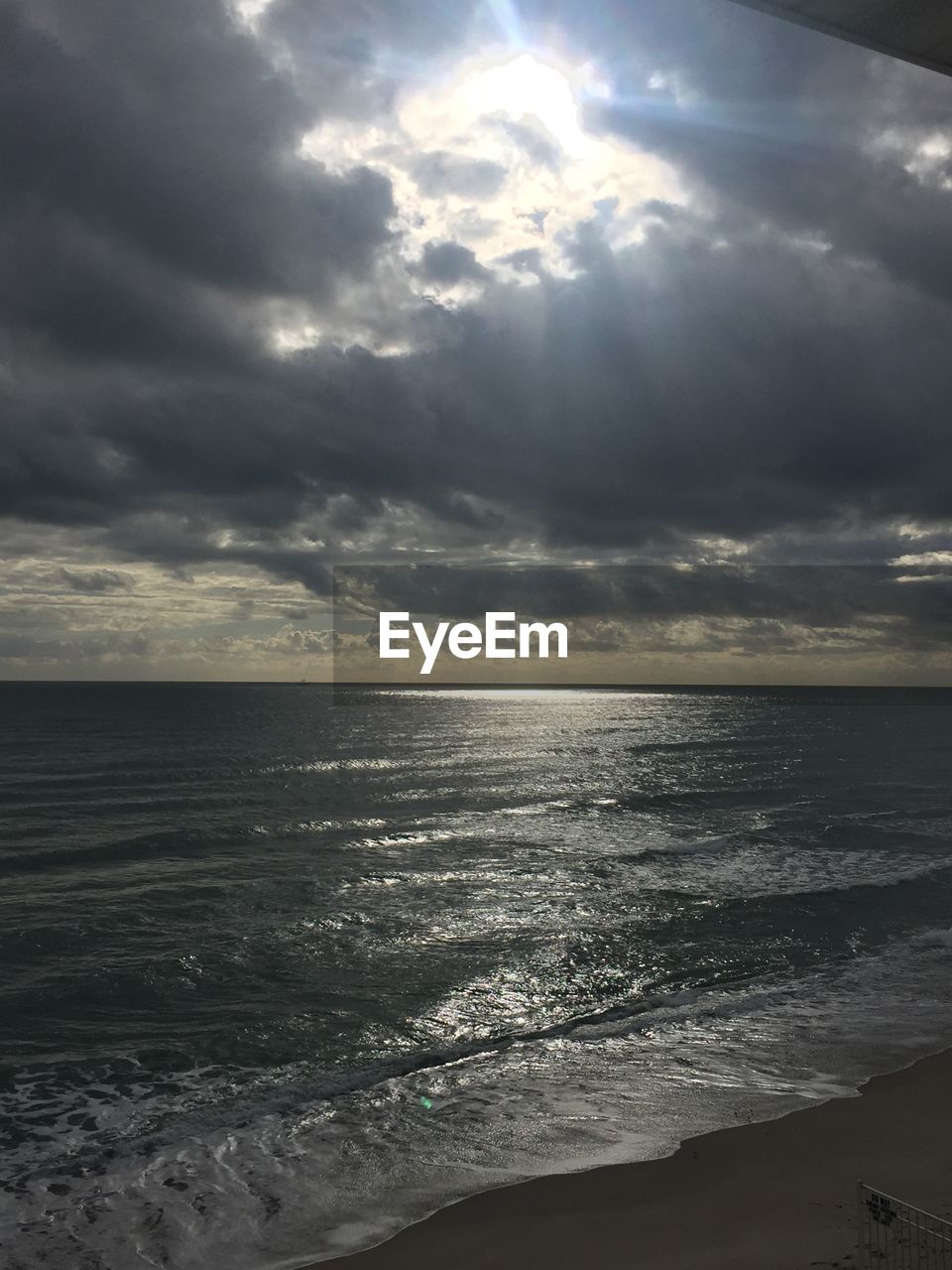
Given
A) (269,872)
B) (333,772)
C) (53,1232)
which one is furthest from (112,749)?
(53,1232)

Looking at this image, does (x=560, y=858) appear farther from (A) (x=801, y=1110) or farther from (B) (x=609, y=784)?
(B) (x=609, y=784)

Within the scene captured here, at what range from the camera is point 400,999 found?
14.7 meters

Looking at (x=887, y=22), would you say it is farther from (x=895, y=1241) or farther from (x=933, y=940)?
(x=933, y=940)

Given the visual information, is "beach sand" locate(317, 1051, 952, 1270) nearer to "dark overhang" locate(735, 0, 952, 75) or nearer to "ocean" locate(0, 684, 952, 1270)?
"ocean" locate(0, 684, 952, 1270)

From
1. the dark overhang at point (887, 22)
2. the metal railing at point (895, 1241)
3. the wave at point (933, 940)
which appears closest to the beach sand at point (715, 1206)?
the metal railing at point (895, 1241)

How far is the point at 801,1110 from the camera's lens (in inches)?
393

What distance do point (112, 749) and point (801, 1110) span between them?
67865 millimetres

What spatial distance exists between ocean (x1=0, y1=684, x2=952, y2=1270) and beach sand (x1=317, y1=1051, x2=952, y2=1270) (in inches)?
A: 18.8

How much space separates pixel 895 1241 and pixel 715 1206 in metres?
1.72

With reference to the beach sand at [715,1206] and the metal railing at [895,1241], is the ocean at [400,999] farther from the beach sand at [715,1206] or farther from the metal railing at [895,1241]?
the metal railing at [895,1241]

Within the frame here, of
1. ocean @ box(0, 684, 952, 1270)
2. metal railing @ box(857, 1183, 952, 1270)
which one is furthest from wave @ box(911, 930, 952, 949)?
metal railing @ box(857, 1183, 952, 1270)

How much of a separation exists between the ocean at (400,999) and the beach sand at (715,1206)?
0.48 meters

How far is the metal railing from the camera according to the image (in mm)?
6059

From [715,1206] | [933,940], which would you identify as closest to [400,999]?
[715,1206]
